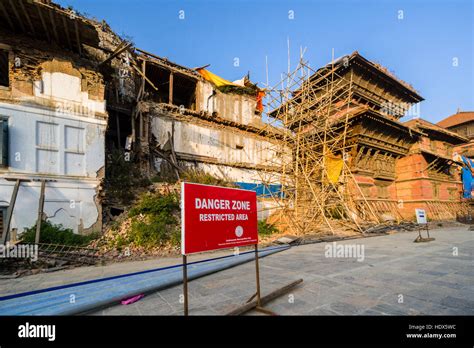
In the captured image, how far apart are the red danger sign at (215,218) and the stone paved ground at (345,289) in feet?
3.45

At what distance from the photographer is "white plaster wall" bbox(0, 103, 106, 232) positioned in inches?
359

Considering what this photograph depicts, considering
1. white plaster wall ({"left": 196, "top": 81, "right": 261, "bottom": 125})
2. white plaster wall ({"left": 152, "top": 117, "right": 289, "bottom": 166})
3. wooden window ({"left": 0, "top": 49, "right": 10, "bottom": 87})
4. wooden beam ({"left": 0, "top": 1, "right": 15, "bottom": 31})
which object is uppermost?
white plaster wall ({"left": 196, "top": 81, "right": 261, "bottom": 125})

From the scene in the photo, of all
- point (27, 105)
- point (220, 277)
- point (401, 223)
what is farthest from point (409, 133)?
point (27, 105)

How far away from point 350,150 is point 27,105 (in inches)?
751

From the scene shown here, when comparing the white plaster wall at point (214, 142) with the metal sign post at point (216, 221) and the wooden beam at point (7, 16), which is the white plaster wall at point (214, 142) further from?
the metal sign post at point (216, 221)

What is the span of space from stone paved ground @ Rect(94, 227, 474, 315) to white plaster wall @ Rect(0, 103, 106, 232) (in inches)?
302

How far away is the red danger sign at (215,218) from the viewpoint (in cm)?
287

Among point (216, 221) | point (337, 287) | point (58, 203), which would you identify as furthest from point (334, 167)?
point (58, 203)

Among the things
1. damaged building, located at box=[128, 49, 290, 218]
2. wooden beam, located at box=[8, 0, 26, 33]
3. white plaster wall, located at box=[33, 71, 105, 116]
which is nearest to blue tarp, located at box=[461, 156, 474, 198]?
damaged building, located at box=[128, 49, 290, 218]

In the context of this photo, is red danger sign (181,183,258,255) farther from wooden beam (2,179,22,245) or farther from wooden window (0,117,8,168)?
wooden window (0,117,8,168)

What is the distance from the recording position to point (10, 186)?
8.95 metres

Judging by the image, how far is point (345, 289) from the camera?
4.18 metres

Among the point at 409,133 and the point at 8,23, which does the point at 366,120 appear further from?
the point at 8,23
